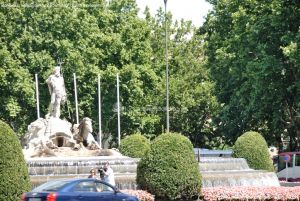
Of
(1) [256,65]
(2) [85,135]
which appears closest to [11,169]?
(2) [85,135]

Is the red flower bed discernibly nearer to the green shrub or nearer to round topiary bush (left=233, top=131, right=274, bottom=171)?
the green shrub

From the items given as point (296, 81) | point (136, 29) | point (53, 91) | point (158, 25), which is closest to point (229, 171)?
point (53, 91)

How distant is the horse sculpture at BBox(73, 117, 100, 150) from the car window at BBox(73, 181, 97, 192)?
1527cm

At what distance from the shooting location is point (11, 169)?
72.5ft

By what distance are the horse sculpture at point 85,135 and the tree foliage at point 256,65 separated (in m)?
11.8

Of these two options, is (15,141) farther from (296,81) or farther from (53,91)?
(296,81)

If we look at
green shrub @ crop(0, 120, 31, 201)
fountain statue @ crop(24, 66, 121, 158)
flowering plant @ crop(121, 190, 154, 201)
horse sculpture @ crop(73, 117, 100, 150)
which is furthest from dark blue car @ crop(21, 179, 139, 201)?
horse sculpture @ crop(73, 117, 100, 150)

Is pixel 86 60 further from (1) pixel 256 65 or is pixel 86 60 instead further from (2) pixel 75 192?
(2) pixel 75 192

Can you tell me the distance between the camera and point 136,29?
5766cm

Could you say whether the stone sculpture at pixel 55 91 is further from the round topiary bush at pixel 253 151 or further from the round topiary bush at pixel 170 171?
the round topiary bush at pixel 170 171

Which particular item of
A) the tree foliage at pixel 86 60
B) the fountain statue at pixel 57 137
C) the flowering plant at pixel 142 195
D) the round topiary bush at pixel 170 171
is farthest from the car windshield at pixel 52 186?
the tree foliage at pixel 86 60

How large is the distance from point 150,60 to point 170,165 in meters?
34.3

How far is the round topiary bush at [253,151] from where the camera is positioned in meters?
36.8

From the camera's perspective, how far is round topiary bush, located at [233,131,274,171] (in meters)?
36.8
